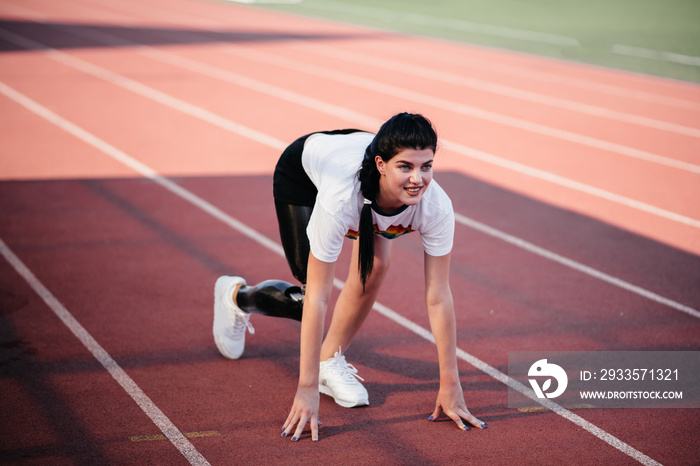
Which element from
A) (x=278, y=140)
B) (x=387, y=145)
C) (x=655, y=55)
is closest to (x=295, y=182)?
(x=387, y=145)

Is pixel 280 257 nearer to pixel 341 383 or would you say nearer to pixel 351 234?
pixel 341 383

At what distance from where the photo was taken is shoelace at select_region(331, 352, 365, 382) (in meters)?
3.89

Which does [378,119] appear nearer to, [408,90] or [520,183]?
[408,90]

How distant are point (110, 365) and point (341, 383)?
1.35 metres

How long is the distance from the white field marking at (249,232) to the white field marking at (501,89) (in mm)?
6780

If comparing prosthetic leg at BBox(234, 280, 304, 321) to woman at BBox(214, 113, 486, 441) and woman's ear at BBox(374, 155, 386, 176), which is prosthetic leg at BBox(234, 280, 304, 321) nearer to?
woman at BBox(214, 113, 486, 441)

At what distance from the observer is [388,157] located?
3.17 metres

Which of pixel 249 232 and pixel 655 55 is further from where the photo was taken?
pixel 655 55

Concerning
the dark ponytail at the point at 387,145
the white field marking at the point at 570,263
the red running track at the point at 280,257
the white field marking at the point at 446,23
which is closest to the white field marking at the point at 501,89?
the red running track at the point at 280,257

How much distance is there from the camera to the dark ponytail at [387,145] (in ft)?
10.3

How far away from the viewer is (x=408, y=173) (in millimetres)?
3150

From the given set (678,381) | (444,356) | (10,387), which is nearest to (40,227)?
(10,387)

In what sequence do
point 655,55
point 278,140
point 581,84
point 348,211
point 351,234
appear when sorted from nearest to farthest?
point 348,211, point 351,234, point 278,140, point 581,84, point 655,55

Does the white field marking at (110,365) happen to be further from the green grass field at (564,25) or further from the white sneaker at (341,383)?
the green grass field at (564,25)
